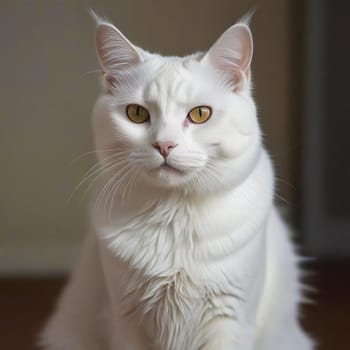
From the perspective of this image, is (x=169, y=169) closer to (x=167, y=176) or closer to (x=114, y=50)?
(x=167, y=176)

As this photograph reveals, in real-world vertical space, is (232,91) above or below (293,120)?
above

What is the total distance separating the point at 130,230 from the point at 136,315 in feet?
0.50

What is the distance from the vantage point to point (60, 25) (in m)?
2.09

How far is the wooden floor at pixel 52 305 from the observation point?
5.74 ft

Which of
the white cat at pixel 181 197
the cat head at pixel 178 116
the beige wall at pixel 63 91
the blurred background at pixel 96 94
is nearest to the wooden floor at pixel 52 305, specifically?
the blurred background at pixel 96 94

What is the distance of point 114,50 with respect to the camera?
110 cm

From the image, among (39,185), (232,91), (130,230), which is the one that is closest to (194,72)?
(232,91)

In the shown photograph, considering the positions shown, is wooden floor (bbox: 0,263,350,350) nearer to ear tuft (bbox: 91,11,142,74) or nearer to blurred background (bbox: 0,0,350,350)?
blurred background (bbox: 0,0,350,350)

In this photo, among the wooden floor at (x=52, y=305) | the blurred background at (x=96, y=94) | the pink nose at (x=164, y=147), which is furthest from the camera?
the blurred background at (x=96, y=94)

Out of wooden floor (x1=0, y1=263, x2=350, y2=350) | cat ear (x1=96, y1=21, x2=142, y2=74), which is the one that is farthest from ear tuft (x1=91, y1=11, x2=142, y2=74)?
→ wooden floor (x1=0, y1=263, x2=350, y2=350)

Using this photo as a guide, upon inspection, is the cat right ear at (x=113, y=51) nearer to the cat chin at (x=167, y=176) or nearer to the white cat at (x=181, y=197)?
the white cat at (x=181, y=197)

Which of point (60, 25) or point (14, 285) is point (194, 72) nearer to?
point (60, 25)

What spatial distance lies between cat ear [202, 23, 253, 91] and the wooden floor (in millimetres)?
907

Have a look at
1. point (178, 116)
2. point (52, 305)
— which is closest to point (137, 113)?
point (178, 116)
